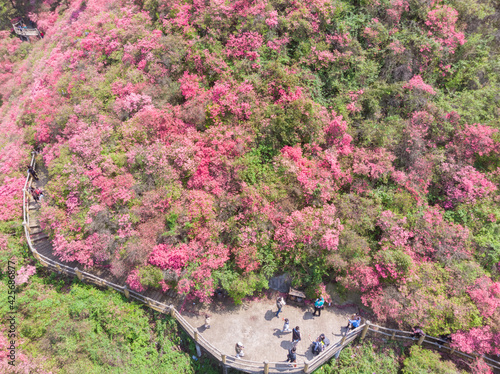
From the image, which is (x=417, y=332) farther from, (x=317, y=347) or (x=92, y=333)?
(x=92, y=333)

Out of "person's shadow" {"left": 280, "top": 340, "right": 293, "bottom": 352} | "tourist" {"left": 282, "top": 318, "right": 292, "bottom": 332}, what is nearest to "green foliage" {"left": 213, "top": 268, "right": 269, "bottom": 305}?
"tourist" {"left": 282, "top": 318, "right": 292, "bottom": 332}

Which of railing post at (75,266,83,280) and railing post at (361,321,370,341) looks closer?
railing post at (361,321,370,341)

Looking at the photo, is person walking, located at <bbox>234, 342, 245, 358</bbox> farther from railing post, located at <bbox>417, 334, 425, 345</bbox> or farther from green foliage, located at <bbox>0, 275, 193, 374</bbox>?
railing post, located at <bbox>417, 334, 425, 345</bbox>

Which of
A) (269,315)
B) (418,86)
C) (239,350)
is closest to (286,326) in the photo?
(269,315)

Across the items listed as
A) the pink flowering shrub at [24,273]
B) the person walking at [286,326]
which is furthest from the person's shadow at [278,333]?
the pink flowering shrub at [24,273]

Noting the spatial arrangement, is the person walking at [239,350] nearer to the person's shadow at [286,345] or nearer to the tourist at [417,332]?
the person's shadow at [286,345]

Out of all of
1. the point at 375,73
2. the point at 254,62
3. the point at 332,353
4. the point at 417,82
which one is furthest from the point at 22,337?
the point at 417,82
